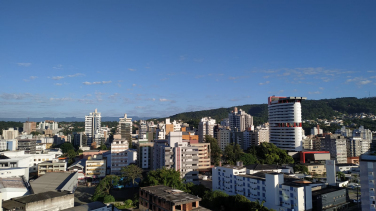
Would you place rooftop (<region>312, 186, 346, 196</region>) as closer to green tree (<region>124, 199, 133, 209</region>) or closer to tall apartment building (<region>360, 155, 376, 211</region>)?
tall apartment building (<region>360, 155, 376, 211</region>)

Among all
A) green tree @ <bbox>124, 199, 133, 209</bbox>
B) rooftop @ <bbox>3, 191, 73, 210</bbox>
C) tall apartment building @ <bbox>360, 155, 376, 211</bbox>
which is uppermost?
tall apartment building @ <bbox>360, 155, 376, 211</bbox>

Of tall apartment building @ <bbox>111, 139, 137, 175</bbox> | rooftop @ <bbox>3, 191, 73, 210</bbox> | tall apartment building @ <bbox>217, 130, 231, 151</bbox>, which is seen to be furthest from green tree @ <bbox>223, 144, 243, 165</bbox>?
rooftop @ <bbox>3, 191, 73, 210</bbox>

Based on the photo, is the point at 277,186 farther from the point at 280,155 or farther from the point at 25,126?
the point at 25,126

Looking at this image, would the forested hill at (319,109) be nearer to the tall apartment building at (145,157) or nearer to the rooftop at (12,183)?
the tall apartment building at (145,157)

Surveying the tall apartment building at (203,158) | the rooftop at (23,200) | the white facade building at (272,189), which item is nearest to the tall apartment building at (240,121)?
the tall apartment building at (203,158)

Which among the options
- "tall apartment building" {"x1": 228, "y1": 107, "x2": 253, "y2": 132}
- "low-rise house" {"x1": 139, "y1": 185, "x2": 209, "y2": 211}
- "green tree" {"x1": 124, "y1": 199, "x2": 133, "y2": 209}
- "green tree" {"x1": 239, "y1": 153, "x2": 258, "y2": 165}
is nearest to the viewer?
"low-rise house" {"x1": 139, "y1": 185, "x2": 209, "y2": 211}
